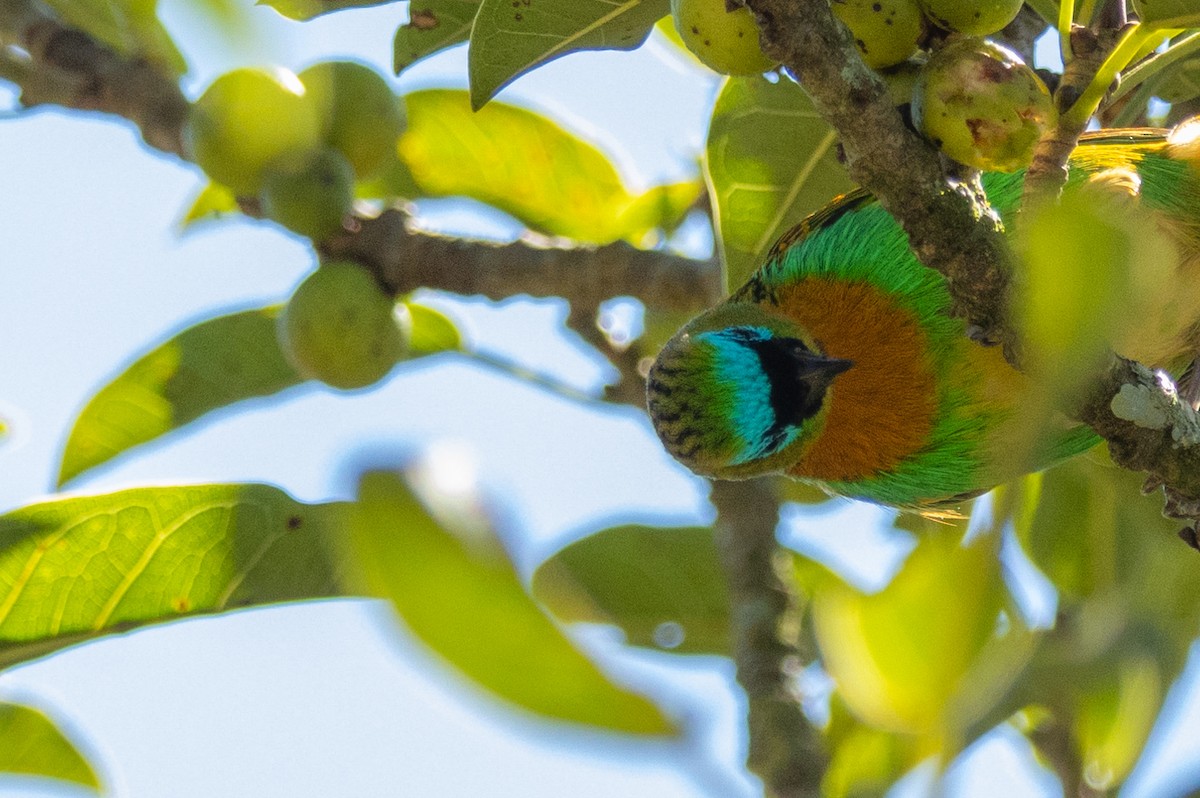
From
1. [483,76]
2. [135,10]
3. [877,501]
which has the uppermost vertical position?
[135,10]

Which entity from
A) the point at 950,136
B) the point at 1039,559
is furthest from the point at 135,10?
the point at 1039,559

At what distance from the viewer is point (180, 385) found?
375 cm

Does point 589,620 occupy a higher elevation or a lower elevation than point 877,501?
higher

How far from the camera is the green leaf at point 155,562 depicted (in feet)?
8.65

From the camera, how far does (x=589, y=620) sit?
0.94 m

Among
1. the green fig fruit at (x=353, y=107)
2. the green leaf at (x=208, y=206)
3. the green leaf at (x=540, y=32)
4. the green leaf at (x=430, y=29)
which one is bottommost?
the green leaf at (x=208, y=206)

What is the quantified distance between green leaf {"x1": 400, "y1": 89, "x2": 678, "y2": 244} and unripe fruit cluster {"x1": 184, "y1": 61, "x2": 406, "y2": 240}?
0.73 m

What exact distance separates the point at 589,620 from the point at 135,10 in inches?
28.8

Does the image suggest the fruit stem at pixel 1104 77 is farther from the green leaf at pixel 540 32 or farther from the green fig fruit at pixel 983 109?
the green leaf at pixel 540 32

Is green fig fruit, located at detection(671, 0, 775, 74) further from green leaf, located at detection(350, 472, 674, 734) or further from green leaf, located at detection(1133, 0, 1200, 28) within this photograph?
green leaf, located at detection(350, 472, 674, 734)

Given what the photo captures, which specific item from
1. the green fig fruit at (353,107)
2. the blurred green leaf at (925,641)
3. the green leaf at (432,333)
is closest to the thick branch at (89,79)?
the green fig fruit at (353,107)

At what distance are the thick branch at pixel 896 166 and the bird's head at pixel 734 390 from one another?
1.10 metres

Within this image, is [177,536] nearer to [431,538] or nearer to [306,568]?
[306,568]

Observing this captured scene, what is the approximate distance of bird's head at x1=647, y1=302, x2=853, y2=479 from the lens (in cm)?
322
